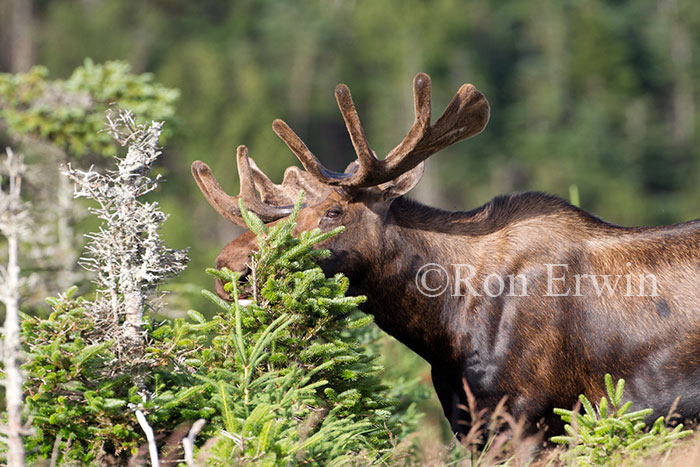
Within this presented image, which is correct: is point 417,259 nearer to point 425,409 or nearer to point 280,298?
point 280,298

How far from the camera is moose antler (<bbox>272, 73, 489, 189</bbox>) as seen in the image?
5.55 metres

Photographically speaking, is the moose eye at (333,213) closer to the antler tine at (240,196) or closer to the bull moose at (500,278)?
the bull moose at (500,278)

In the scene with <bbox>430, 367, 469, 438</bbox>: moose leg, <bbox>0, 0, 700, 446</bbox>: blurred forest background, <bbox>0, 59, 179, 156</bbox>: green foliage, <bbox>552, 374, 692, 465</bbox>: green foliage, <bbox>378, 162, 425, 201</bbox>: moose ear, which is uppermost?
<bbox>0, 0, 700, 446</bbox>: blurred forest background

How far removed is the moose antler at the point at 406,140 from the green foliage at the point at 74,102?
4.25m

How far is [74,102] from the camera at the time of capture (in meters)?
9.70

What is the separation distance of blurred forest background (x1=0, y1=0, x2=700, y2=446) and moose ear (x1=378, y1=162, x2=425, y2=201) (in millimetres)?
41114

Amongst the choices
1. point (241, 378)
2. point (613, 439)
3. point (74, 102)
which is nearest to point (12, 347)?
point (241, 378)

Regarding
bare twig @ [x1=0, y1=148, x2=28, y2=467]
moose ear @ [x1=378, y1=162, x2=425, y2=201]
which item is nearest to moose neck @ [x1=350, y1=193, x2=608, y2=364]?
moose ear @ [x1=378, y1=162, x2=425, y2=201]

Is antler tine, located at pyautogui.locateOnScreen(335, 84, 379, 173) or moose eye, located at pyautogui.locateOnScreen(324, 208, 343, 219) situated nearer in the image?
antler tine, located at pyautogui.locateOnScreen(335, 84, 379, 173)

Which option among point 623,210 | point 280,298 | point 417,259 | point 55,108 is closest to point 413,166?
point 417,259

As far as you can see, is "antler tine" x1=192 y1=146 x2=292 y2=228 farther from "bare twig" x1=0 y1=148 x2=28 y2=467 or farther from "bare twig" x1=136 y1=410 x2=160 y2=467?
"bare twig" x1=0 y1=148 x2=28 y2=467

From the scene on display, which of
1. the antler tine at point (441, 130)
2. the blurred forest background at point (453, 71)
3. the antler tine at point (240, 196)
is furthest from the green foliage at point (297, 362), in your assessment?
the blurred forest background at point (453, 71)

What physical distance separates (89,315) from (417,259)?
2.07m

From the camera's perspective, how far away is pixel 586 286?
549cm
